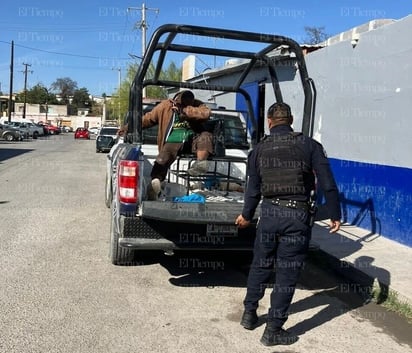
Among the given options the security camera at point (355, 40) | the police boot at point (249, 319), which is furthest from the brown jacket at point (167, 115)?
the security camera at point (355, 40)

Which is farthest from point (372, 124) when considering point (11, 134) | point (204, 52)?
point (11, 134)

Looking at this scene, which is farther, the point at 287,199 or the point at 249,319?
the point at 249,319

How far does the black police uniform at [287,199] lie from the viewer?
426 centimetres

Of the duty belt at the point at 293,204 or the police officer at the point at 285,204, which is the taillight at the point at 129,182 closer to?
the police officer at the point at 285,204

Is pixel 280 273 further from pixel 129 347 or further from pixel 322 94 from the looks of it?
pixel 322 94

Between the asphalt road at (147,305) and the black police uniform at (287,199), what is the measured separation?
0.54 metres

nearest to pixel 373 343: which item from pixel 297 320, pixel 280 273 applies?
pixel 297 320

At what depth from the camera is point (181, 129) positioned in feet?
21.2

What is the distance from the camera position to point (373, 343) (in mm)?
4422

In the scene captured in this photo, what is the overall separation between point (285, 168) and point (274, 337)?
1.38m

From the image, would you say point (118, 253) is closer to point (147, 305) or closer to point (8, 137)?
Answer: point (147, 305)

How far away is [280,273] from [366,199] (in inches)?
179

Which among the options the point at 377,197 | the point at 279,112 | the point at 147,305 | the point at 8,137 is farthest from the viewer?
the point at 8,137

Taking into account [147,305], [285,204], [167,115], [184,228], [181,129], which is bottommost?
[147,305]
